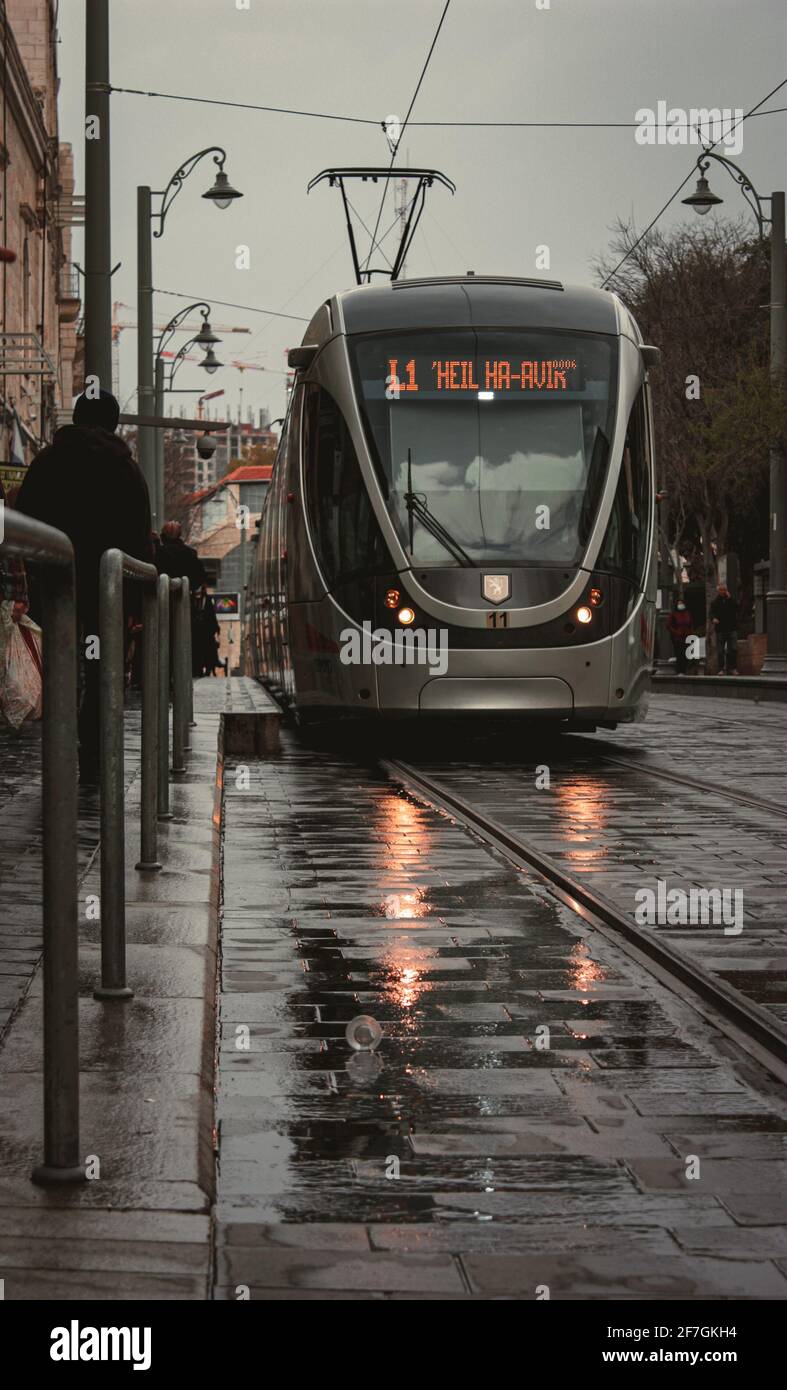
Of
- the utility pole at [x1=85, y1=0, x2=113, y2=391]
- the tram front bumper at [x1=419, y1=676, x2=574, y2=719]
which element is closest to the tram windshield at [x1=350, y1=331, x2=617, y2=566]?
the tram front bumper at [x1=419, y1=676, x2=574, y2=719]

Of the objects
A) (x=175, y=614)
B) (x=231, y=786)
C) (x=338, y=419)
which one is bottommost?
(x=231, y=786)

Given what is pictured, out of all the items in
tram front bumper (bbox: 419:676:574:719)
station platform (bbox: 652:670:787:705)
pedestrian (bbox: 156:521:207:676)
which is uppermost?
pedestrian (bbox: 156:521:207:676)

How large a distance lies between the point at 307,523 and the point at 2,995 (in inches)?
417

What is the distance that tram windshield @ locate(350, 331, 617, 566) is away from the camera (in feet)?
47.3

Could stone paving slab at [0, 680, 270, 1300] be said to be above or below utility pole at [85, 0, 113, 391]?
below

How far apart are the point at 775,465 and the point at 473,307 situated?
1815 cm

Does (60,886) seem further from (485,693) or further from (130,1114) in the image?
(485,693)

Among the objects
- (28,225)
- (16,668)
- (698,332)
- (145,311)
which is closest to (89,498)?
(16,668)

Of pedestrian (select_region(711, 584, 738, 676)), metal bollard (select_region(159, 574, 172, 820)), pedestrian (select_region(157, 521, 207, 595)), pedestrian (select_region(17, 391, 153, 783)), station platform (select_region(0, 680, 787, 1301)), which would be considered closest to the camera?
station platform (select_region(0, 680, 787, 1301))

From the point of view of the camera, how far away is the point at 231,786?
43.0 feet

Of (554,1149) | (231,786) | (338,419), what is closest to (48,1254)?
(554,1149)

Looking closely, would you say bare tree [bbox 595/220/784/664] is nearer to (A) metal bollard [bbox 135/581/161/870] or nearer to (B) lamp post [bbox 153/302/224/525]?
(B) lamp post [bbox 153/302/224/525]

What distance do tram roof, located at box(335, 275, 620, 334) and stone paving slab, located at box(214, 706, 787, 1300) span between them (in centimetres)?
802

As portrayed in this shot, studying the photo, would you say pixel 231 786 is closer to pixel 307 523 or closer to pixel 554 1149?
pixel 307 523
